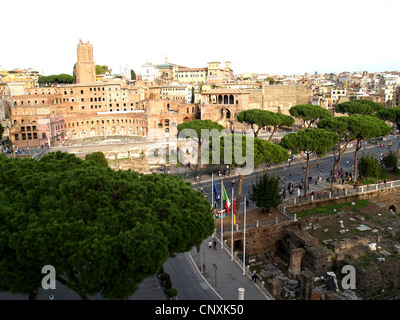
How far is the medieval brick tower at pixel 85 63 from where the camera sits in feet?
268

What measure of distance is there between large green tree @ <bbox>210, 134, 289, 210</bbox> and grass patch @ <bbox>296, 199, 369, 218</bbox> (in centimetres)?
474

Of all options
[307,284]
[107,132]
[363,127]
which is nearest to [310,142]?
[363,127]

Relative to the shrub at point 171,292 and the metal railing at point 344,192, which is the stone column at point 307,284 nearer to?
the shrub at point 171,292

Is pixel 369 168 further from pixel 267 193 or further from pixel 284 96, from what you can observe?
pixel 284 96

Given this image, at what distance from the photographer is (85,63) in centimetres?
8200

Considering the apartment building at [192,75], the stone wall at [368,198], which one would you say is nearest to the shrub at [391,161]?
the stone wall at [368,198]

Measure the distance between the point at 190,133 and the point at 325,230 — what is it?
66.5 ft

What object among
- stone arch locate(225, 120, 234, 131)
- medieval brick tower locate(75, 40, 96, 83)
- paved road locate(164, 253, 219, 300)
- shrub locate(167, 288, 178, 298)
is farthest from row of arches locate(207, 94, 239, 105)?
shrub locate(167, 288, 178, 298)

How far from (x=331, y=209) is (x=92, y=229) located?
2228 centimetres

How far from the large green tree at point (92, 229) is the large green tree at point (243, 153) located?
11.4m
